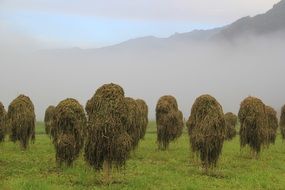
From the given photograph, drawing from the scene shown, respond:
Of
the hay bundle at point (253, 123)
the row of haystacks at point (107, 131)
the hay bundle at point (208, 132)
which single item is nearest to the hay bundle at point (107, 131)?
the row of haystacks at point (107, 131)

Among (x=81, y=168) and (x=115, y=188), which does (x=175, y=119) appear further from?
(x=115, y=188)

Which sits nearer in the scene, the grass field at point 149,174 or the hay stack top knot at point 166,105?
the grass field at point 149,174

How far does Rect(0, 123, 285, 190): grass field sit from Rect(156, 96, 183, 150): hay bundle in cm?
442

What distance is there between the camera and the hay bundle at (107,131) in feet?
77.8

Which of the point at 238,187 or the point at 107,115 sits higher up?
the point at 107,115

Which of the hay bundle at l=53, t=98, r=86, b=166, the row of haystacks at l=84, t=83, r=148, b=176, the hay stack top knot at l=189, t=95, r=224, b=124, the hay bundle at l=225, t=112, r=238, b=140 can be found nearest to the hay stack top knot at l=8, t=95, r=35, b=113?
the hay bundle at l=53, t=98, r=86, b=166

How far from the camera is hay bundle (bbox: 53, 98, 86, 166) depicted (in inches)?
1098

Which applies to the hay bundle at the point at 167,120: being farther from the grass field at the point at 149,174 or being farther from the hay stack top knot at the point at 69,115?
the hay stack top knot at the point at 69,115

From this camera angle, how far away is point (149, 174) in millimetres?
27656

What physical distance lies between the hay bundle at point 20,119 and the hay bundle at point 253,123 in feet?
51.6

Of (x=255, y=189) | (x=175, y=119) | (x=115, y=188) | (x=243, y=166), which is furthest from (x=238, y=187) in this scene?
(x=175, y=119)

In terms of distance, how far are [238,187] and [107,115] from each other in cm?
725

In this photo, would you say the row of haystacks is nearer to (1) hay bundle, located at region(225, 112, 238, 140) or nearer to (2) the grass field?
(2) the grass field

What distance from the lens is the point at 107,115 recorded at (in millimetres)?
23875
